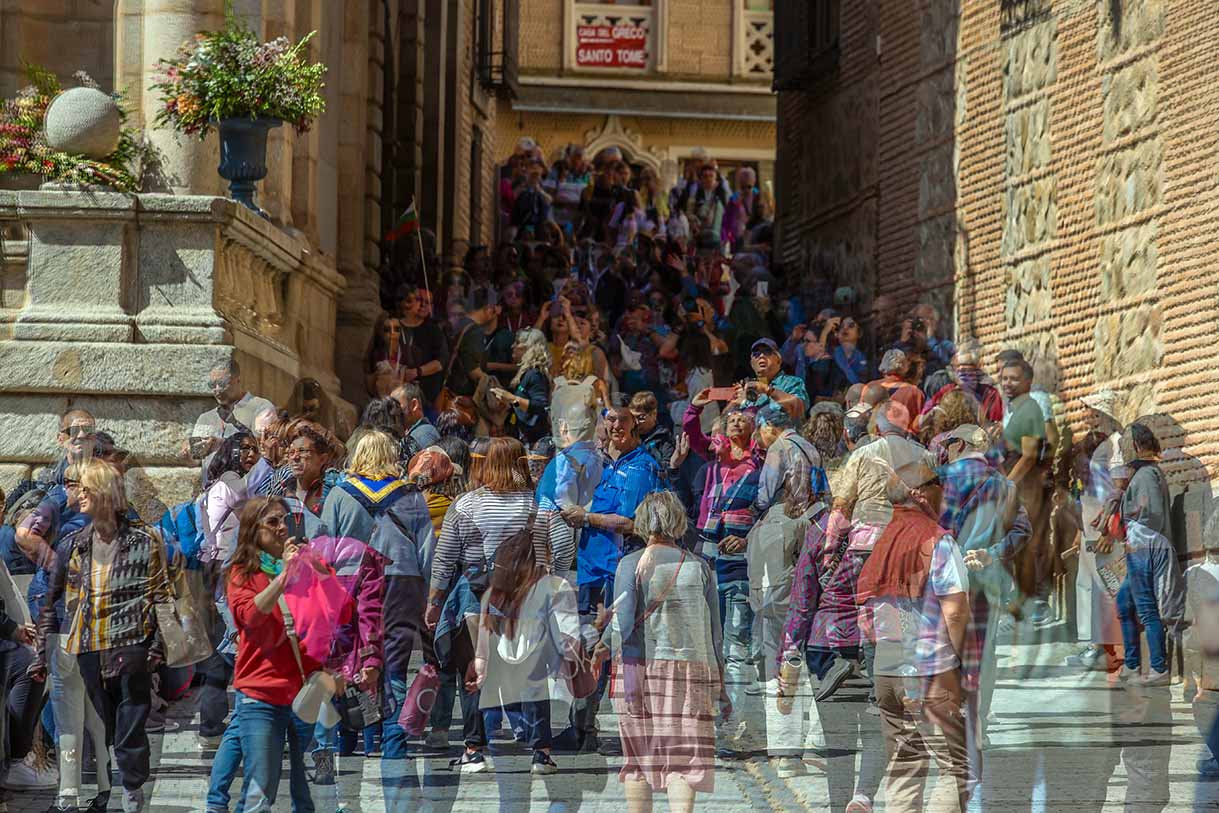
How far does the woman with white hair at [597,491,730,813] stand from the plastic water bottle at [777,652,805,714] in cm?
169

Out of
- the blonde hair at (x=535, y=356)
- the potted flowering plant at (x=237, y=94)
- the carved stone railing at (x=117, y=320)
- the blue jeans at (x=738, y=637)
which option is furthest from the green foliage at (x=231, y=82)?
the blue jeans at (x=738, y=637)

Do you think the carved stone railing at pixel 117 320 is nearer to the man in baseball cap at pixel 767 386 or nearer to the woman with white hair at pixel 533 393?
the woman with white hair at pixel 533 393

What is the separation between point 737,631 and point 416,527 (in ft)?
8.40

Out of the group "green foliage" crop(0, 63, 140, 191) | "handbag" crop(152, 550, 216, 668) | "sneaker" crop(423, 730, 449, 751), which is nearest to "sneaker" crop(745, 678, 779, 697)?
"sneaker" crop(423, 730, 449, 751)

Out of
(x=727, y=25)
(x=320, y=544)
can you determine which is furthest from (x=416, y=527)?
(x=727, y=25)

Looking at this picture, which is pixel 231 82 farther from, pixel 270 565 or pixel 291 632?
pixel 291 632

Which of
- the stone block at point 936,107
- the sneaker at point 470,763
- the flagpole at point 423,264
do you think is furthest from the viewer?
the flagpole at point 423,264

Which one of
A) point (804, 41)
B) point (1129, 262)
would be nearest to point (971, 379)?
point (1129, 262)

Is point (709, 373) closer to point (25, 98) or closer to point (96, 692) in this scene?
point (25, 98)

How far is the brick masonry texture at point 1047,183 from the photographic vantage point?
1628cm

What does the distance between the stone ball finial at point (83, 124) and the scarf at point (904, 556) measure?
774 cm

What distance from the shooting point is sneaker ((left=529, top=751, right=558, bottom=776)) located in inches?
422

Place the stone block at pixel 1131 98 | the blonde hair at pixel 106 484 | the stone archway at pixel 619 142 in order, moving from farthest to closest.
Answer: the stone archway at pixel 619 142 → the stone block at pixel 1131 98 → the blonde hair at pixel 106 484

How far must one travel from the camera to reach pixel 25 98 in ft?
51.2
